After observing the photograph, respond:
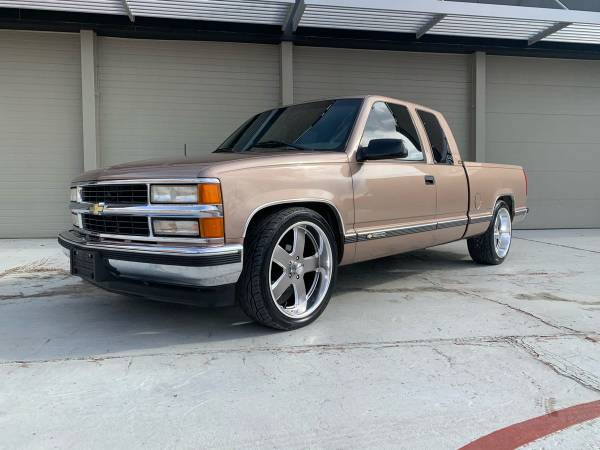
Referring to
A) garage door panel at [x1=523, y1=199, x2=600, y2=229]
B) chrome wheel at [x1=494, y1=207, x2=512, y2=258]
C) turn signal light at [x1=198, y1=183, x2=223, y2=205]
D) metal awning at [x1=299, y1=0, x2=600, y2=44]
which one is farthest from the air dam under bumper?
garage door panel at [x1=523, y1=199, x2=600, y2=229]

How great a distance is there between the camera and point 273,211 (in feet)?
11.4

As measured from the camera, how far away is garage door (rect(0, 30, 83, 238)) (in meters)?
9.01

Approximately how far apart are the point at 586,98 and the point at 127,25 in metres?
10.1

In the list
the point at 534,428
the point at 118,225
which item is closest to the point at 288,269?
the point at 118,225

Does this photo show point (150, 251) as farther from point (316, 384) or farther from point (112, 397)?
point (316, 384)

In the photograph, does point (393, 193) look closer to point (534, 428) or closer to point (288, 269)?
point (288, 269)

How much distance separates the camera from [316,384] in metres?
2.68

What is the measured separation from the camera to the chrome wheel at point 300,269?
11.5 ft

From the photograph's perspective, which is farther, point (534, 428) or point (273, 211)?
point (273, 211)

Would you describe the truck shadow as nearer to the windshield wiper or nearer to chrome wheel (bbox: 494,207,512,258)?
the windshield wiper

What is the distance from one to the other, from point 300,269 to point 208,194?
0.97 metres

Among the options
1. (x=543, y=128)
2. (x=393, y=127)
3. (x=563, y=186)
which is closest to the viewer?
(x=393, y=127)

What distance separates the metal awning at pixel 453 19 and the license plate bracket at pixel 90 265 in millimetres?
6361

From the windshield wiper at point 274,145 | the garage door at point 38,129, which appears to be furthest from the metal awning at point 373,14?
the windshield wiper at point 274,145
